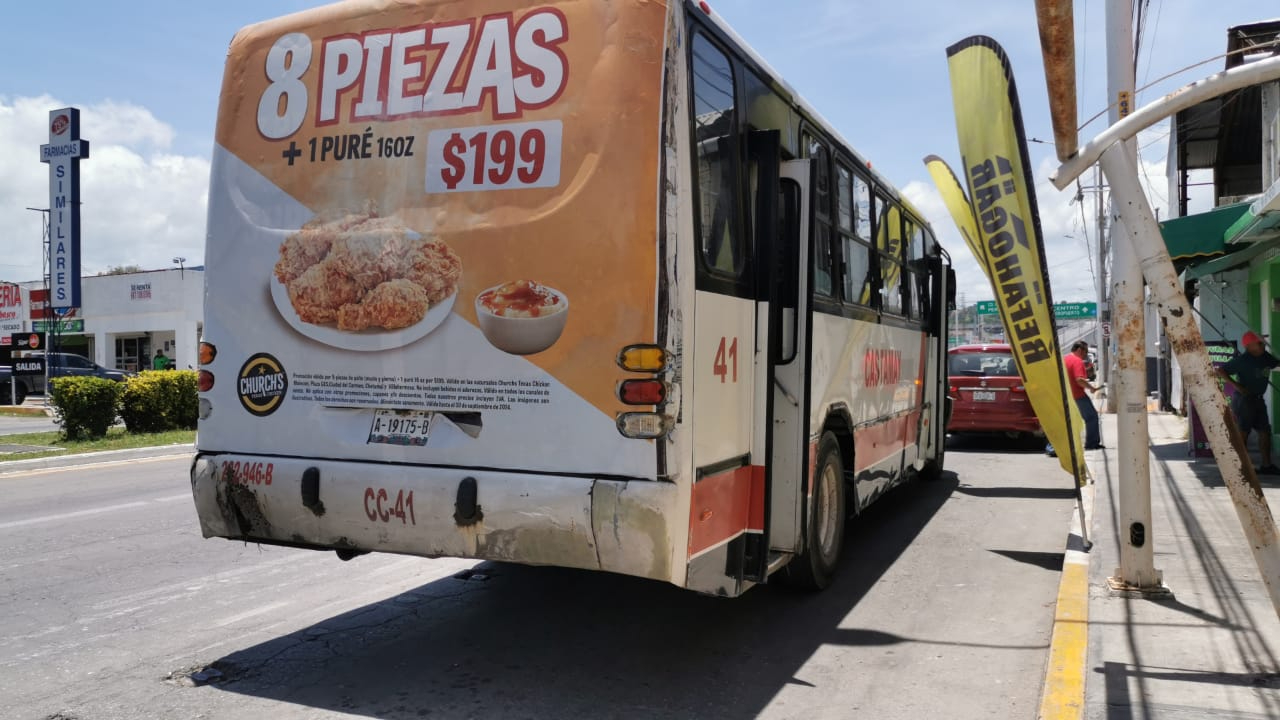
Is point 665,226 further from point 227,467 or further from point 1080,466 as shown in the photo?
point 1080,466

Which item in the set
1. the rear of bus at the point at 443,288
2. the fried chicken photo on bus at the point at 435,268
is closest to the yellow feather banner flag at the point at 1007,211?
the rear of bus at the point at 443,288

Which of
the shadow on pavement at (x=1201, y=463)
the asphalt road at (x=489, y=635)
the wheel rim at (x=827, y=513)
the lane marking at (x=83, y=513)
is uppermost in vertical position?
the wheel rim at (x=827, y=513)

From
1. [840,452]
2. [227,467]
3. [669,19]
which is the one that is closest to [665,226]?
[669,19]

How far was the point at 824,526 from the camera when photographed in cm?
692

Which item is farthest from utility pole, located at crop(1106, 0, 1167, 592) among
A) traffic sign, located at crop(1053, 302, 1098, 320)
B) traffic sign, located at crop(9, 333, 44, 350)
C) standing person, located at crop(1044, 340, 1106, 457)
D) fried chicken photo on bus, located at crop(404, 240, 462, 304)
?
traffic sign, located at crop(1053, 302, 1098, 320)

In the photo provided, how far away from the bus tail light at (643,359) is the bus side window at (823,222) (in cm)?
218

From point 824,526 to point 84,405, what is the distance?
15.7 m

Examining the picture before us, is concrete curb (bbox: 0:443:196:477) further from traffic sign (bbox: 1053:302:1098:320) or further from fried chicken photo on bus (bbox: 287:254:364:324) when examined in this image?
traffic sign (bbox: 1053:302:1098:320)

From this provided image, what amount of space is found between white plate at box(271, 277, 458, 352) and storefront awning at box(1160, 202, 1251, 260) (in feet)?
30.8

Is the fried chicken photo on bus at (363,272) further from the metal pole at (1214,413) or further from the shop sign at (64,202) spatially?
the shop sign at (64,202)

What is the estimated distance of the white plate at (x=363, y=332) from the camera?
192 inches

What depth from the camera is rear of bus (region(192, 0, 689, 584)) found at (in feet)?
14.9

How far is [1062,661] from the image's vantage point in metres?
5.09

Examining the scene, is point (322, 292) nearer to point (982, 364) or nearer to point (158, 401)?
point (982, 364)
